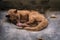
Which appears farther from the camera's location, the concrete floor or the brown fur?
the brown fur

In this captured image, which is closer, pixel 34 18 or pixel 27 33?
pixel 27 33

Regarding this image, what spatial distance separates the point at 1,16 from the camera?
315cm

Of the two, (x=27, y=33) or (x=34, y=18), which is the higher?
(x=34, y=18)

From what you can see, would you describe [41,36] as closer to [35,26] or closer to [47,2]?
[35,26]

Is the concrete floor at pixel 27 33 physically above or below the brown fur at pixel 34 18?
below

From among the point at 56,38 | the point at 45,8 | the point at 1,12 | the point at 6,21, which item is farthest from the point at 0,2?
the point at 56,38

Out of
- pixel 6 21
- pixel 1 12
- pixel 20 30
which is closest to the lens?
pixel 20 30

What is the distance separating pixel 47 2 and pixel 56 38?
3.43 feet

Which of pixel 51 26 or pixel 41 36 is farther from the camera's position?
pixel 51 26

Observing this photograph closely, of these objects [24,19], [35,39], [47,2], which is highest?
[47,2]

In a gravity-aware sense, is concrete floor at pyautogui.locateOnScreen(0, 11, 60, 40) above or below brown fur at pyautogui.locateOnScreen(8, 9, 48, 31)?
below

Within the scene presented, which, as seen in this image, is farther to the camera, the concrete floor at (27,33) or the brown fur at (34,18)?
the brown fur at (34,18)

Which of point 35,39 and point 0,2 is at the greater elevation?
point 0,2

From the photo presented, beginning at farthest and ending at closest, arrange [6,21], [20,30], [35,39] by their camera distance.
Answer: [6,21] < [20,30] < [35,39]
